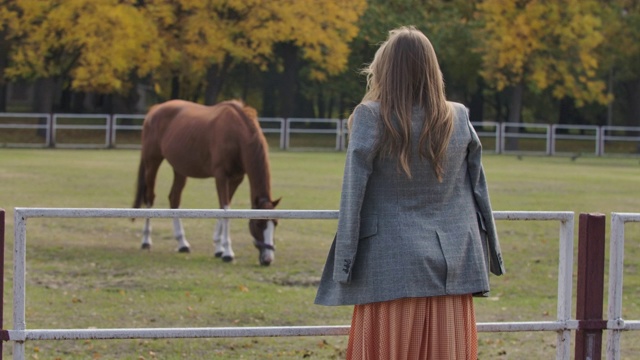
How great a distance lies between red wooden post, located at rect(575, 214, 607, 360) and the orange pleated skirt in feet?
3.20

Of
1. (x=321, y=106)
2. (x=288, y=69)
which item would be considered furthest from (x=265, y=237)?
(x=321, y=106)

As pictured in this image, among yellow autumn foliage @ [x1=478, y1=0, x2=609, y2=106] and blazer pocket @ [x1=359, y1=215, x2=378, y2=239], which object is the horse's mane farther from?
yellow autumn foliage @ [x1=478, y1=0, x2=609, y2=106]

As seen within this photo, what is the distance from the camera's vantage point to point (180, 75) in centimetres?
4522

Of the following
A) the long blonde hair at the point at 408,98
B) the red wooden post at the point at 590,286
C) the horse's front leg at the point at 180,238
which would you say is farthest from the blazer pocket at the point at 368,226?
the horse's front leg at the point at 180,238

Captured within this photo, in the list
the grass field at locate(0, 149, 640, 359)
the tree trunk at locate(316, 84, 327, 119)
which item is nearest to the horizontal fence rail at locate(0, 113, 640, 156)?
the tree trunk at locate(316, 84, 327, 119)

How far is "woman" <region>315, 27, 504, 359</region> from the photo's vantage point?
4.44 m

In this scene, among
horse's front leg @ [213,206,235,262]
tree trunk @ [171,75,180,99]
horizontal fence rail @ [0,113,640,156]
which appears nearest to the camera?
horse's front leg @ [213,206,235,262]

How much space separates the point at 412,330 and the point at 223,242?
8303mm

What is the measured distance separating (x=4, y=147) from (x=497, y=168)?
15.9m

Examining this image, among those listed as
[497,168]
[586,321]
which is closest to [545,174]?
[497,168]

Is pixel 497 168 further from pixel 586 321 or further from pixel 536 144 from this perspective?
pixel 586 321

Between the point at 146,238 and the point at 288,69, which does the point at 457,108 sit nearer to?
the point at 146,238

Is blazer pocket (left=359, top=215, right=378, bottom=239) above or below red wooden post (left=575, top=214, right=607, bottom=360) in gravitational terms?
above

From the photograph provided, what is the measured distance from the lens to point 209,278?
11.5 meters
